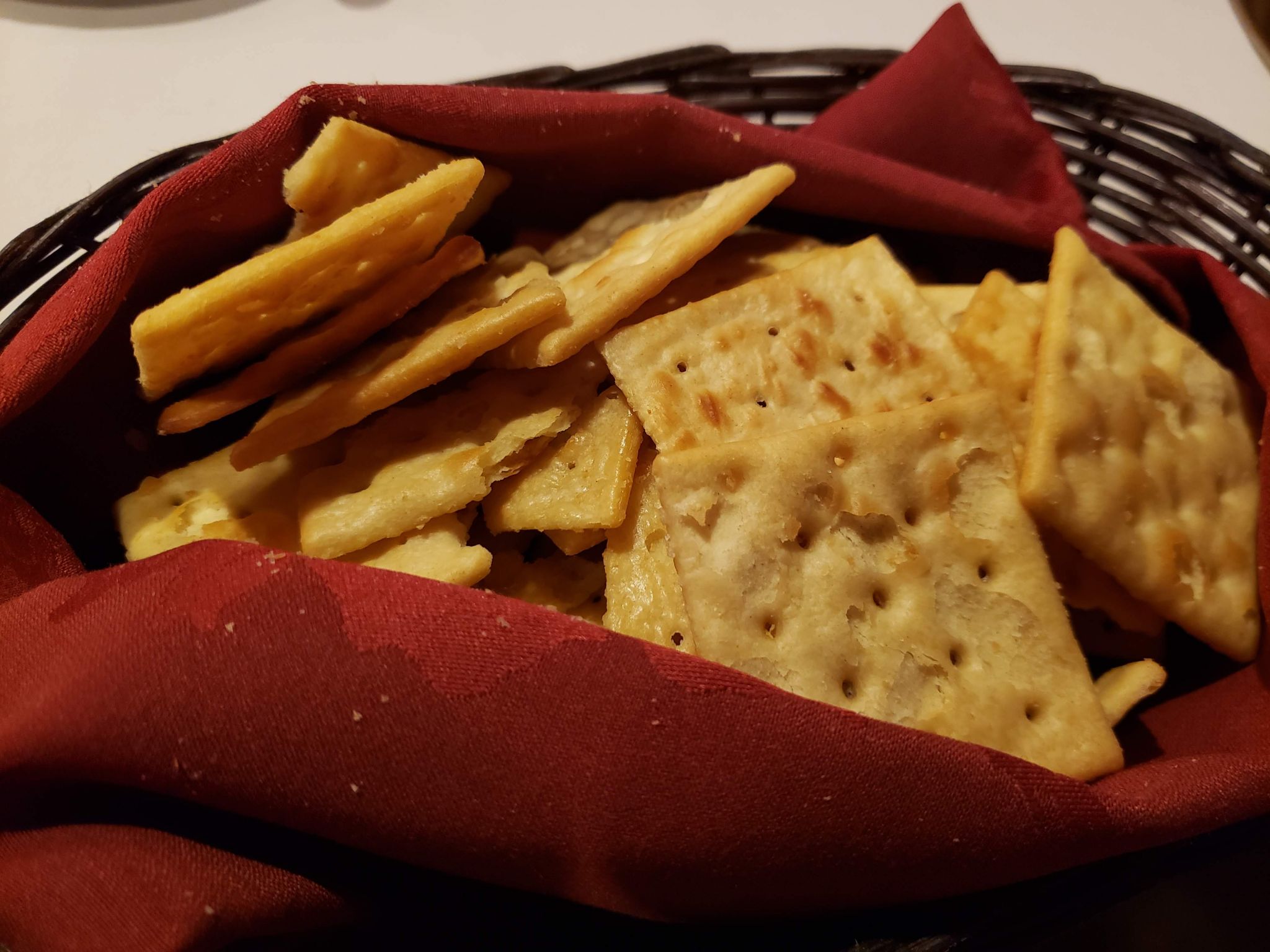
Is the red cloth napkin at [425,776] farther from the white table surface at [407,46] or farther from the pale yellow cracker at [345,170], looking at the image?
the white table surface at [407,46]

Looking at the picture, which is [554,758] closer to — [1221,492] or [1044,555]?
[1044,555]

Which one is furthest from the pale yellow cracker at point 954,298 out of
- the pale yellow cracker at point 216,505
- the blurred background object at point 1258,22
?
the blurred background object at point 1258,22

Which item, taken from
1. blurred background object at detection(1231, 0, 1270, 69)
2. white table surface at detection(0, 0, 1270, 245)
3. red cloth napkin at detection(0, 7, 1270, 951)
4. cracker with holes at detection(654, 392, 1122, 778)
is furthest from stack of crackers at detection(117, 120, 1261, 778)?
blurred background object at detection(1231, 0, 1270, 69)

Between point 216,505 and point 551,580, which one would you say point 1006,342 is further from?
point 216,505

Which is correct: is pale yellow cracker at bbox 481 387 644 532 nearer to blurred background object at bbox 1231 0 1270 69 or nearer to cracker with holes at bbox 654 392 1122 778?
cracker with holes at bbox 654 392 1122 778

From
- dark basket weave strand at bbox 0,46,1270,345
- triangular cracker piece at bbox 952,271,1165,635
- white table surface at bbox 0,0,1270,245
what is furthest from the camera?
white table surface at bbox 0,0,1270,245

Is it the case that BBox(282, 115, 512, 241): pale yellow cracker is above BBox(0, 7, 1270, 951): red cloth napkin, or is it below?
above
